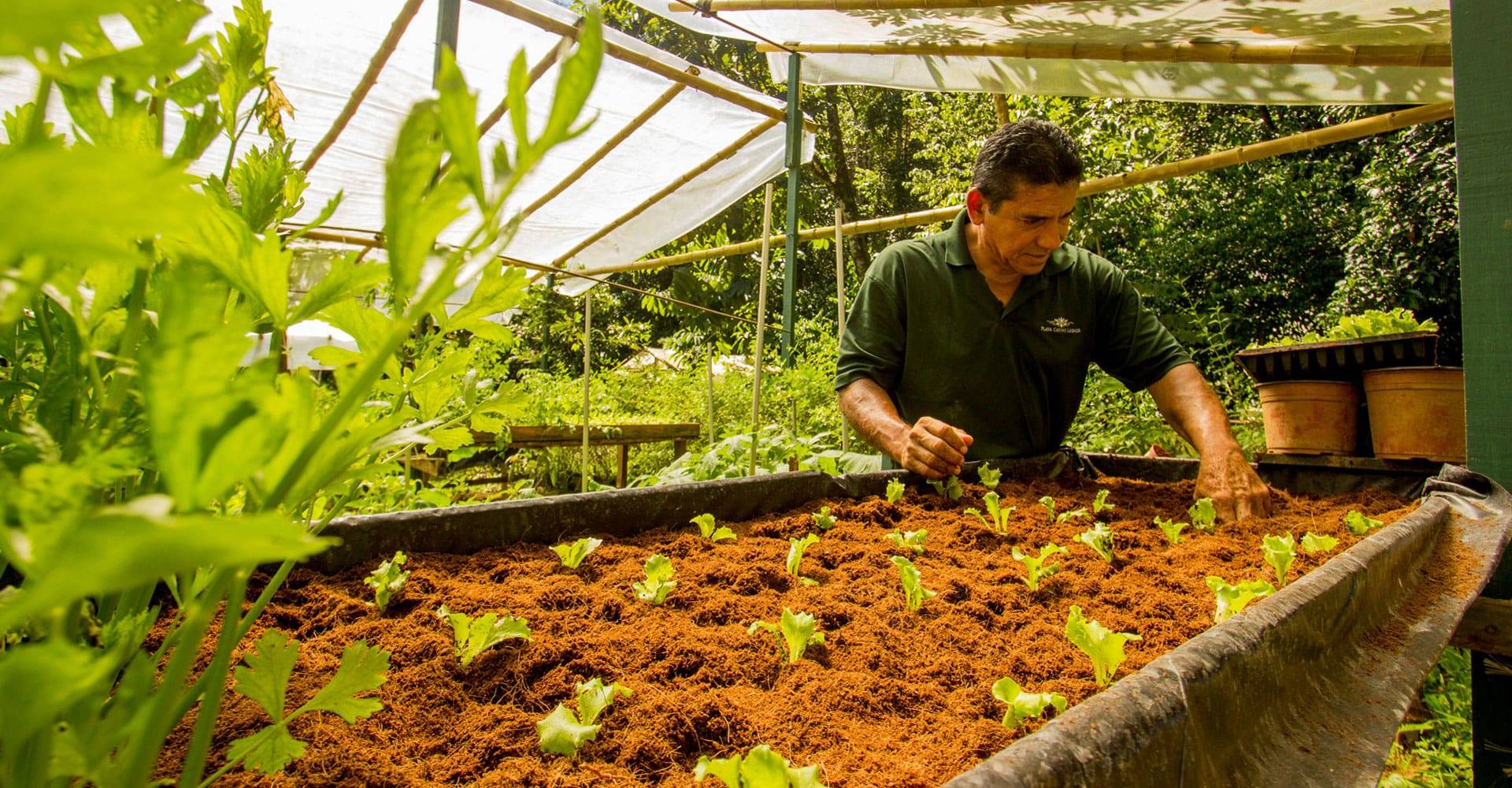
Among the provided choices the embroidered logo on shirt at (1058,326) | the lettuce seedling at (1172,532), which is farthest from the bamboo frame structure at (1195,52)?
the lettuce seedling at (1172,532)

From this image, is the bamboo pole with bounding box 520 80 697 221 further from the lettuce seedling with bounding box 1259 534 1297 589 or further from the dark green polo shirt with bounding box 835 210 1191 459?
the lettuce seedling with bounding box 1259 534 1297 589

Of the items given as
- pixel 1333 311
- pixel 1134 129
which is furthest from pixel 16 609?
pixel 1333 311

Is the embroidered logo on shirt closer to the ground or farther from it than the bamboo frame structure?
closer to the ground

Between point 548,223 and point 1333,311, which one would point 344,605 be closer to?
point 548,223

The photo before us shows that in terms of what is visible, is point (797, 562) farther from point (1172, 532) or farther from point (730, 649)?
point (1172, 532)

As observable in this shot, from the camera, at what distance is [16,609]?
21 cm

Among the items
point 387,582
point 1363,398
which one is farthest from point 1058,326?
point 387,582

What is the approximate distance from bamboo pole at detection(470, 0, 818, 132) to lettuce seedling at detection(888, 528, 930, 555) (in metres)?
2.55

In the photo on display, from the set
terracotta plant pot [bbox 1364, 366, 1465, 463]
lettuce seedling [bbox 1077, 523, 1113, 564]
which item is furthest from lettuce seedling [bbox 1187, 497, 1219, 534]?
terracotta plant pot [bbox 1364, 366, 1465, 463]

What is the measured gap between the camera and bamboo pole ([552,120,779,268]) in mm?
6070

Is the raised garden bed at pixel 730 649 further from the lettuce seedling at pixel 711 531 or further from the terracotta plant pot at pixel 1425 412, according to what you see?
the terracotta plant pot at pixel 1425 412

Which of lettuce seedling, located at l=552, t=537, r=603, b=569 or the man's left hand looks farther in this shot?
the man's left hand

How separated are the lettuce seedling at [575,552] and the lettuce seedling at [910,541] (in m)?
0.57

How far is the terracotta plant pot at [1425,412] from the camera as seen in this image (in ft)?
7.89
